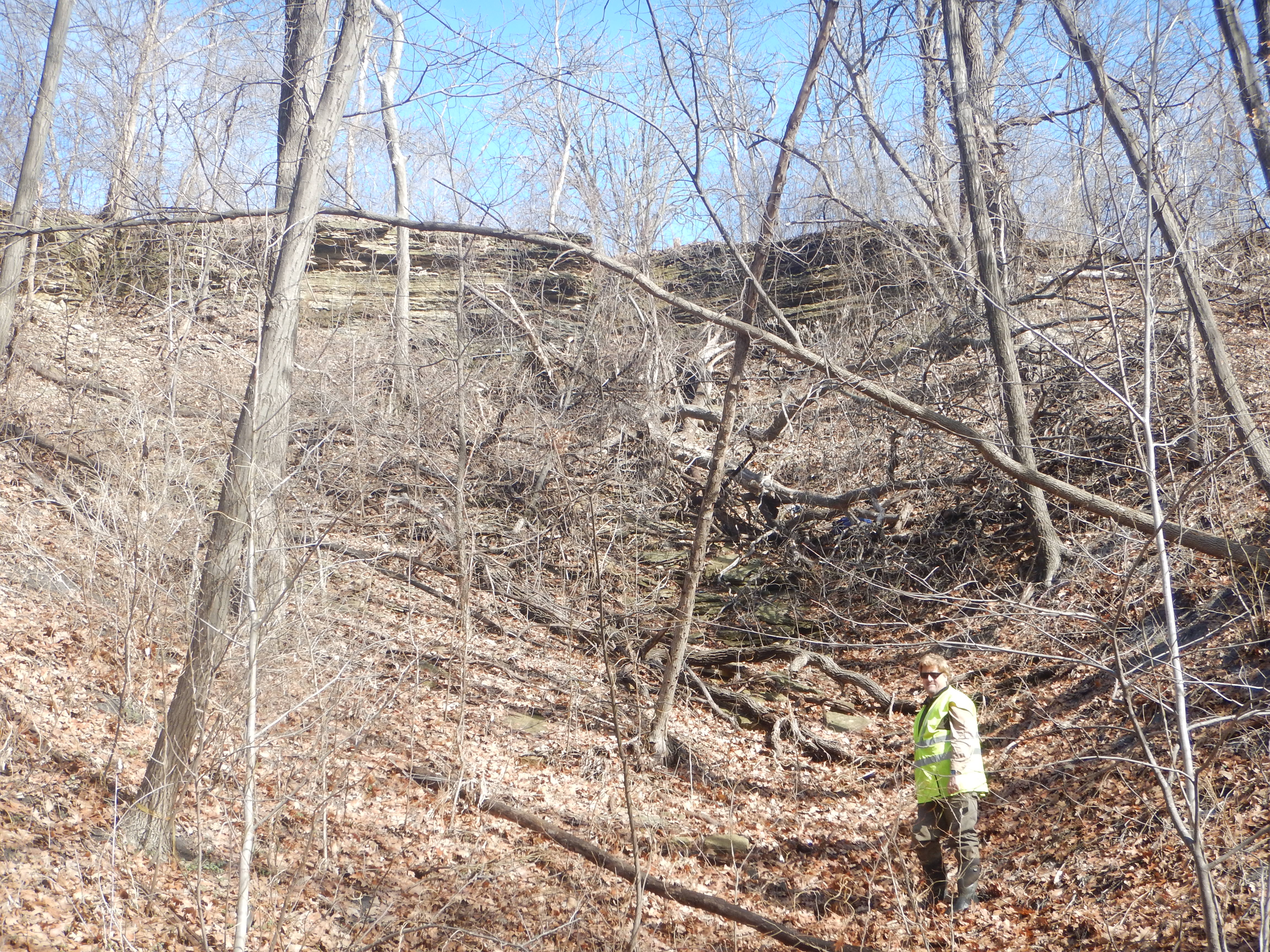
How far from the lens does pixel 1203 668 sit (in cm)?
728

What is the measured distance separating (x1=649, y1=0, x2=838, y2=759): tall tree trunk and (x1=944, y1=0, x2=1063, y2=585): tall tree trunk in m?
2.13

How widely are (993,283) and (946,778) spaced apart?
5.36m

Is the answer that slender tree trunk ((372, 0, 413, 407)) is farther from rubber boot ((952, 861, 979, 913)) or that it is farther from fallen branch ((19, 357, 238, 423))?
rubber boot ((952, 861, 979, 913))

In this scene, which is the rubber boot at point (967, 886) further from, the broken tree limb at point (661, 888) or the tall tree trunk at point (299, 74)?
the tall tree trunk at point (299, 74)

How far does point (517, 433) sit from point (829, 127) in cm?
664

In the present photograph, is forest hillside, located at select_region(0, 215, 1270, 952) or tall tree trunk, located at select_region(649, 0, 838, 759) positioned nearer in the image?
forest hillside, located at select_region(0, 215, 1270, 952)

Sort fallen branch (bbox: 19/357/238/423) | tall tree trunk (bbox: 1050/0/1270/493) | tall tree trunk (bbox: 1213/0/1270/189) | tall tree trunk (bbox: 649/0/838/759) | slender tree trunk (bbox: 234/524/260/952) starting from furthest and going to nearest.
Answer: fallen branch (bbox: 19/357/238/423)
tall tree trunk (bbox: 649/0/838/759)
tall tree trunk (bbox: 1213/0/1270/189)
tall tree trunk (bbox: 1050/0/1270/493)
slender tree trunk (bbox: 234/524/260/952)

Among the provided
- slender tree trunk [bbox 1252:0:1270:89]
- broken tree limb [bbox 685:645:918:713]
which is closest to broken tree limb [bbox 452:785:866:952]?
broken tree limb [bbox 685:645:918:713]

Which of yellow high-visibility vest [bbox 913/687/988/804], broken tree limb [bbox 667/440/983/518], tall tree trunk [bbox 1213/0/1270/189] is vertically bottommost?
yellow high-visibility vest [bbox 913/687/988/804]

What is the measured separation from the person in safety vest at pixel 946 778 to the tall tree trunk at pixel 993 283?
11.8 ft

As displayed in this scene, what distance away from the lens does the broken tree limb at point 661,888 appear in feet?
18.7

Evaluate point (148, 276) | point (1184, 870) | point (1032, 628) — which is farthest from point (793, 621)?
point (148, 276)

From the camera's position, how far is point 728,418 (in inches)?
339

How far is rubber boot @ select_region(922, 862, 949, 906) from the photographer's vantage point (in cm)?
630
